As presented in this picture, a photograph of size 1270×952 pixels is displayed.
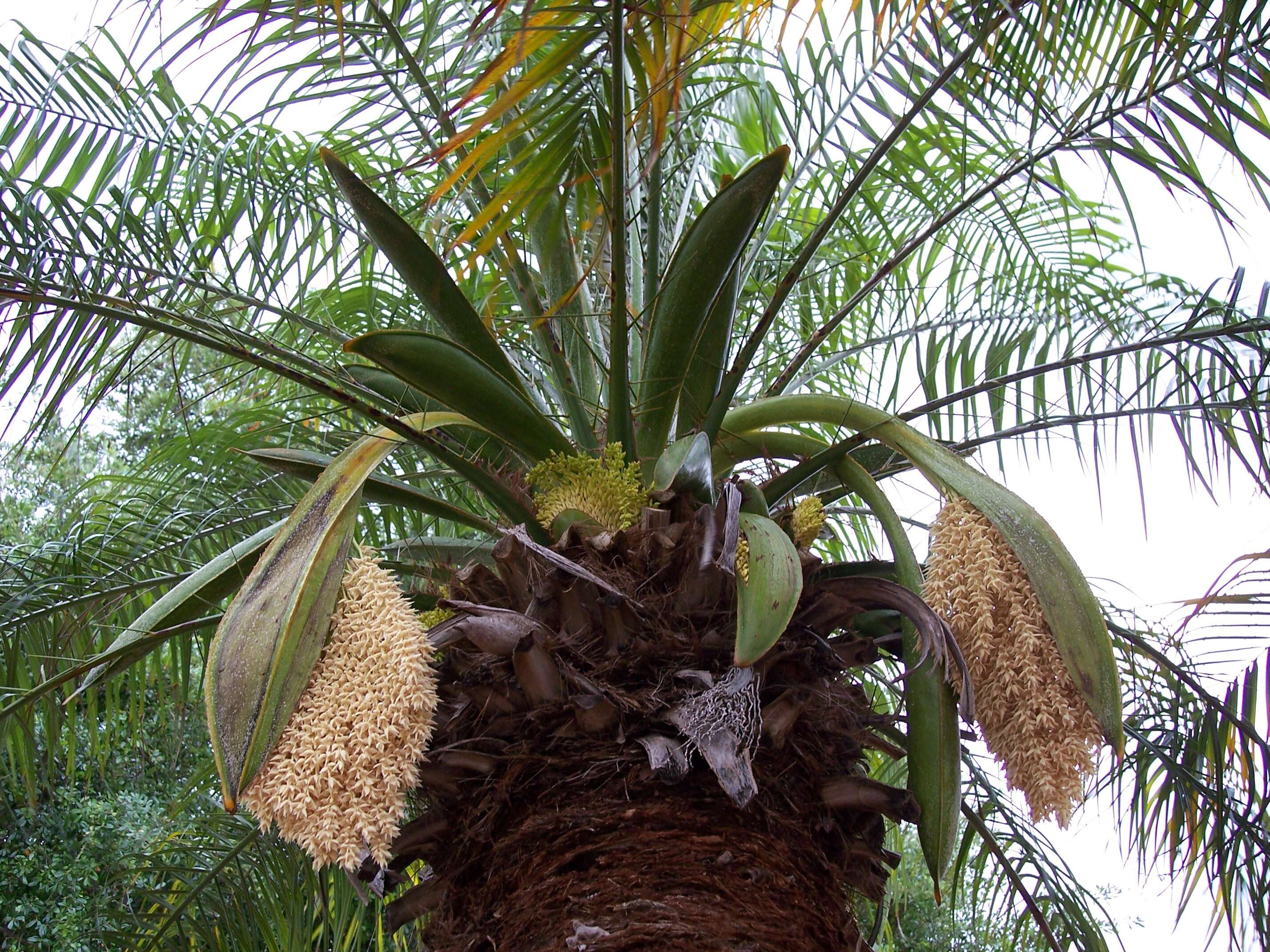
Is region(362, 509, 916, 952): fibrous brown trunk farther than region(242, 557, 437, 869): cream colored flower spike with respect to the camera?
Yes

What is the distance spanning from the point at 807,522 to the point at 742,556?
0.29 meters

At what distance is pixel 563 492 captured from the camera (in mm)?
2373

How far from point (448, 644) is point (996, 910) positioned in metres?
2.36

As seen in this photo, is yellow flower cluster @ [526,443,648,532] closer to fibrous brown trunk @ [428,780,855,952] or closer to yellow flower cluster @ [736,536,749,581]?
yellow flower cluster @ [736,536,749,581]

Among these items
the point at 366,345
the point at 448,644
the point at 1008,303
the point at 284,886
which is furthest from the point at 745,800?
the point at 1008,303

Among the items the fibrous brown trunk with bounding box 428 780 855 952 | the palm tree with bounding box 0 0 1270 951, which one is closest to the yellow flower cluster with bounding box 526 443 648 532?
the palm tree with bounding box 0 0 1270 951

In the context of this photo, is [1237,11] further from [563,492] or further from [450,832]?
[450,832]

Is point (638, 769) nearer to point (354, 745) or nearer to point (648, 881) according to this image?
point (648, 881)

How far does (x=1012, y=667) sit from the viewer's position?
77.5 inches

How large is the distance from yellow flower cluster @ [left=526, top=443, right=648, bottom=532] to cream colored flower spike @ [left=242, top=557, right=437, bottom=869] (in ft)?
1.99

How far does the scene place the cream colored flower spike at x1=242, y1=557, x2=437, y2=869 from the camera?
1.64m

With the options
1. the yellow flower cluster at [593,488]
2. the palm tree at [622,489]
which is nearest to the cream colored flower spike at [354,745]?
the palm tree at [622,489]

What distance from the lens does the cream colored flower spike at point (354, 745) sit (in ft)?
5.39

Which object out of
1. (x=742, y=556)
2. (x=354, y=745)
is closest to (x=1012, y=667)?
(x=742, y=556)
